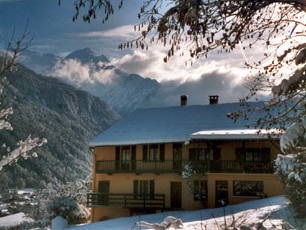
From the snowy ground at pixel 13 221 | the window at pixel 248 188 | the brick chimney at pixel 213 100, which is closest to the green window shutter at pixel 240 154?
the window at pixel 248 188

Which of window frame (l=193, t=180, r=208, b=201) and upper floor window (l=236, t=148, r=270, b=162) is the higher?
upper floor window (l=236, t=148, r=270, b=162)

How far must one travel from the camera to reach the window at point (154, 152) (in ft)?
127

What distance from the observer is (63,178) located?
6649 inches

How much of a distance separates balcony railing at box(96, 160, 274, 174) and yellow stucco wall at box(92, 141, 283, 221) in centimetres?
49

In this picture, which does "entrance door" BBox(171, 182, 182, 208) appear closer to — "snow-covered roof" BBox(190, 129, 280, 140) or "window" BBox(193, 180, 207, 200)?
"window" BBox(193, 180, 207, 200)

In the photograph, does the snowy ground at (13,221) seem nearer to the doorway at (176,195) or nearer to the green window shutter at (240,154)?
the doorway at (176,195)

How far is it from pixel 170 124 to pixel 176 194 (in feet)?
20.9

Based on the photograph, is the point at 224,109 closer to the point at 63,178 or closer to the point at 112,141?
the point at 112,141

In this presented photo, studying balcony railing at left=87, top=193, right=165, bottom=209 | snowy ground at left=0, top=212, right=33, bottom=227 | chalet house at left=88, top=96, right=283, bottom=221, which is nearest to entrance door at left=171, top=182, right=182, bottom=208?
chalet house at left=88, top=96, right=283, bottom=221

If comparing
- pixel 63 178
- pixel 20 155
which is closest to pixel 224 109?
pixel 20 155

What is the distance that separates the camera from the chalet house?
1324 inches

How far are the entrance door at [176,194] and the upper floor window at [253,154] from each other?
513 cm

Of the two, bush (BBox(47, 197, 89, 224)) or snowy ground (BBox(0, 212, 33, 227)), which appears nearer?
bush (BBox(47, 197, 89, 224))

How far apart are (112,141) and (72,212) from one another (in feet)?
25.0
